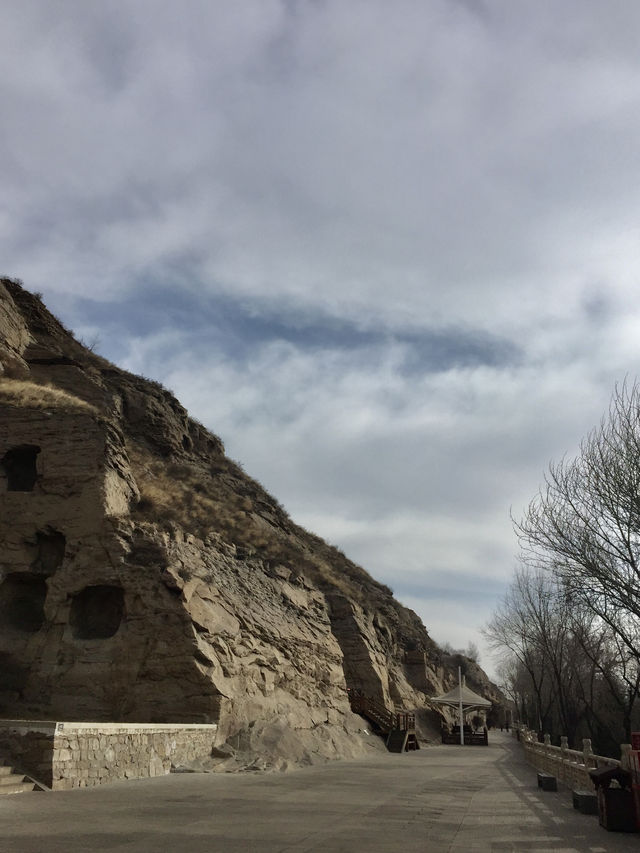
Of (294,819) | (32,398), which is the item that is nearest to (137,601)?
(32,398)

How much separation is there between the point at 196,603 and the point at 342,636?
17.9 meters

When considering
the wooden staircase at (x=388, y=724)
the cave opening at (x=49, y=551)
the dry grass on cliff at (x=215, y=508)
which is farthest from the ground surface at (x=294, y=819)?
the wooden staircase at (x=388, y=724)

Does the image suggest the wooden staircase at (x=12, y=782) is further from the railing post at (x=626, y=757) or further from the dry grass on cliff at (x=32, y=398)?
the dry grass on cliff at (x=32, y=398)

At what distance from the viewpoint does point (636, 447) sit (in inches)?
573

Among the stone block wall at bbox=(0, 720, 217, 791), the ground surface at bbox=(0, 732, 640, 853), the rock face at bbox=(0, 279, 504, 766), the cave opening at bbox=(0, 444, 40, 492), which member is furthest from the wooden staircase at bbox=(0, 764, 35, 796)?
the cave opening at bbox=(0, 444, 40, 492)

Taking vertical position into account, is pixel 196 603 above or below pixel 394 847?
above

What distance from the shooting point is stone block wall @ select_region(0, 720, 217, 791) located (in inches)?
464

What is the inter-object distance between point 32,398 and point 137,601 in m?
8.94

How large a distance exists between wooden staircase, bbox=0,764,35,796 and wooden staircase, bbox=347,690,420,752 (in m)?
21.1

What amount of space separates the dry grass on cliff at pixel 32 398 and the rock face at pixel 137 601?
0.23 ft

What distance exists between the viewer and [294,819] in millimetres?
9383

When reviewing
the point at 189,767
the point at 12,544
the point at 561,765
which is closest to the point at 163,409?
the point at 12,544

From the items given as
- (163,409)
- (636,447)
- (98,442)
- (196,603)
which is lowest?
(196,603)

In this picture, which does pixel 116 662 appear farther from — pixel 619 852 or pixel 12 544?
pixel 619 852
